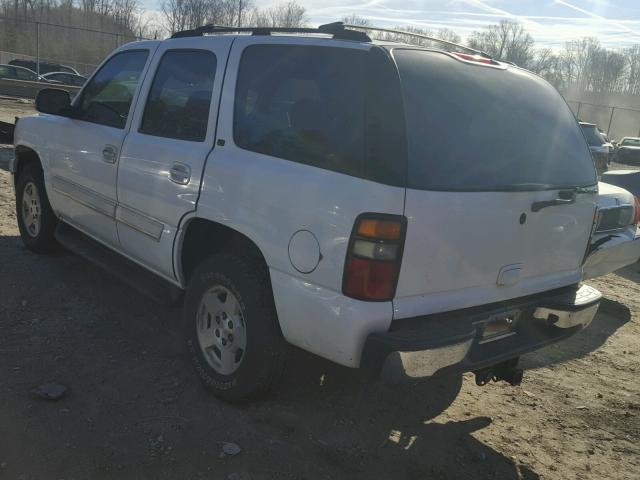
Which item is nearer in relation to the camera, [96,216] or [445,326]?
[445,326]

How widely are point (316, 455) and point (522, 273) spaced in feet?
4.61

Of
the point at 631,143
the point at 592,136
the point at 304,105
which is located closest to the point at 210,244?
the point at 304,105

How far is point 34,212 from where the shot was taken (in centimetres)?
546

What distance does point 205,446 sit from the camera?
2.95m

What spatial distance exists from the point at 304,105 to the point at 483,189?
965 mm

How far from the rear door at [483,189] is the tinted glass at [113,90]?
7.19ft

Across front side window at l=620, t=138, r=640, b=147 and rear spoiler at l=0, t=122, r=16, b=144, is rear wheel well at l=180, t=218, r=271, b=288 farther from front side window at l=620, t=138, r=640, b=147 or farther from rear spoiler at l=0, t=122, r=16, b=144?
front side window at l=620, t=138, r=640, b=147

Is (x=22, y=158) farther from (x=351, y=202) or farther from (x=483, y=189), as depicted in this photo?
(x=483, y=189)

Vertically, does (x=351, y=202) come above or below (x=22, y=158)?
above

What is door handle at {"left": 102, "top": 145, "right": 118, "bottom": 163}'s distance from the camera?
159 inches

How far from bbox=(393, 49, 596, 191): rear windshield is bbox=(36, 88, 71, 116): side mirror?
303cm

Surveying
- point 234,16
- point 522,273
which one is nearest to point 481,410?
point 522,273

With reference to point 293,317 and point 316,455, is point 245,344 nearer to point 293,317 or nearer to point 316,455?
point 293,317

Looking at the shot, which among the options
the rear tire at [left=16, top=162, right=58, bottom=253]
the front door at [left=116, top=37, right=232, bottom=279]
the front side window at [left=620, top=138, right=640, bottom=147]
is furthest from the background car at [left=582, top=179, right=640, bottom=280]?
the front side window at [left=620, top=138, right=640, bottom=147]
